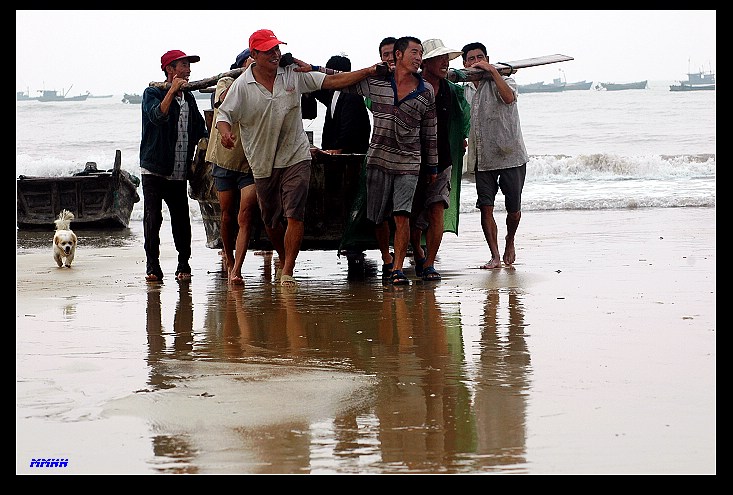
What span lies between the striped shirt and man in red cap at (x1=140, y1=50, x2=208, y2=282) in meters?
1.38

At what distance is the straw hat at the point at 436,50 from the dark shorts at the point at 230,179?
152 cm

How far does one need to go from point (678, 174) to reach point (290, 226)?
677 inches

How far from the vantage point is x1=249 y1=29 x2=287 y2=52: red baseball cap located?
8.20 metres

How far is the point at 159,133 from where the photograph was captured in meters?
9.12

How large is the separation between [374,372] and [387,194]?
3230 millimetres

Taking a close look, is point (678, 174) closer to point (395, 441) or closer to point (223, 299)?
point (223, 299)

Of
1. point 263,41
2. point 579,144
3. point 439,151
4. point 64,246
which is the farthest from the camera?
point 579,144

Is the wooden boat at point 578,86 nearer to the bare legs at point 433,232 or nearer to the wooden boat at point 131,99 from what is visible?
the wooden boat at point 131,99

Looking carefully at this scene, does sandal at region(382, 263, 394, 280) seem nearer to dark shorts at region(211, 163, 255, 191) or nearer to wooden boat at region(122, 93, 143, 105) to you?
dark shorts at region(211, 163, 255, 191)

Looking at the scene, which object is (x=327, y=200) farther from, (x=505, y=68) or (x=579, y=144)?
(x=579, y=144)

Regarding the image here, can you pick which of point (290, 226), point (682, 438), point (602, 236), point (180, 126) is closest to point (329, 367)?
point (682, 438)

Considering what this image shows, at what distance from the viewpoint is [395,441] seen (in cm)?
436

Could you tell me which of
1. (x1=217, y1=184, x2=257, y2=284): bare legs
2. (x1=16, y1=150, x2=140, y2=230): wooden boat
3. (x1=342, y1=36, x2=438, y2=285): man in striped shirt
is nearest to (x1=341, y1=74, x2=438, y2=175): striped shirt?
(x1=342, y1=36, x2=438, y2=285): man in striped shirt

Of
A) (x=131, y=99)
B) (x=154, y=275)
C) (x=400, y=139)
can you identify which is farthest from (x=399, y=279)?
(x=131, y=99)
